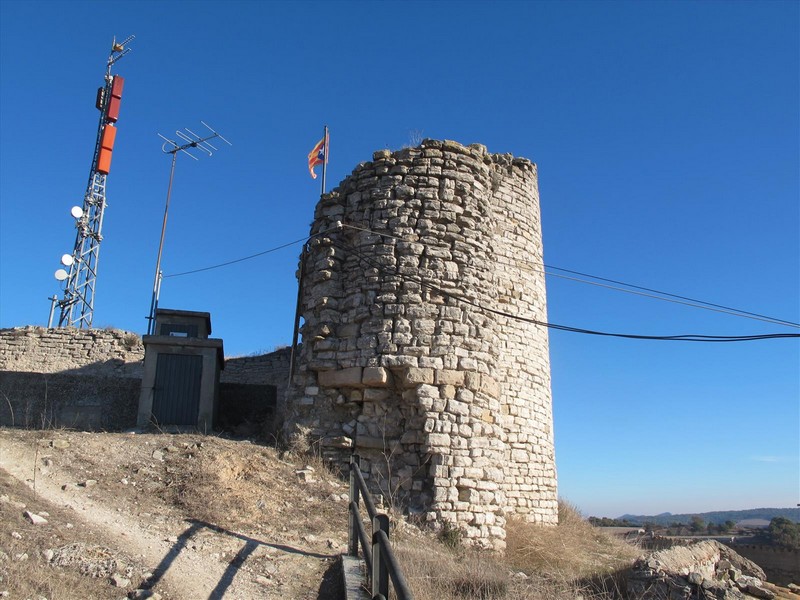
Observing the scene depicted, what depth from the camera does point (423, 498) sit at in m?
8.00

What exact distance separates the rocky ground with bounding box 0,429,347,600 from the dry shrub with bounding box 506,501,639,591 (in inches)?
102

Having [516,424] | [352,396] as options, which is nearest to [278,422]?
[352,396]

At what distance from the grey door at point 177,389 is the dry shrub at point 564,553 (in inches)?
239

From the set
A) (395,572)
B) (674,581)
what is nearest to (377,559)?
(395,572)

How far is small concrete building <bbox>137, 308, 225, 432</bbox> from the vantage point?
11.3 m

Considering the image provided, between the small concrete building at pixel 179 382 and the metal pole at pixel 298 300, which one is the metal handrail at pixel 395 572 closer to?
the metal pole at pixel 298 300

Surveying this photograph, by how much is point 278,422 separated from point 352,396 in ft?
5.15

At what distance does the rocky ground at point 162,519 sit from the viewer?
4.99 metres

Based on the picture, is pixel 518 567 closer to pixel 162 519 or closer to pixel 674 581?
pixel 674 581

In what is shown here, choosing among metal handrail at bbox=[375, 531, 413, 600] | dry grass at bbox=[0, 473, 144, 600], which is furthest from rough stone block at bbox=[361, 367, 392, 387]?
metal handrail at bbox=[375, 531, 413, 600]

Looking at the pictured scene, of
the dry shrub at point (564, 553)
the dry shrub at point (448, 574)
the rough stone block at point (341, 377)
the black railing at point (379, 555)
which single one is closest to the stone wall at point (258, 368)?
the rough stone block at point (341, 377)

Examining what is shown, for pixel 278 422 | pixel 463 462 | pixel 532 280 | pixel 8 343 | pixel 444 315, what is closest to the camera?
pixel 463 462

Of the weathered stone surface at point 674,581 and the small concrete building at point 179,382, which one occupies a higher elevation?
the small concrete building at point 179,382

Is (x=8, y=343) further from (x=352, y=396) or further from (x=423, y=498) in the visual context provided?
(x=423, y=498)
